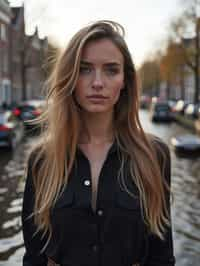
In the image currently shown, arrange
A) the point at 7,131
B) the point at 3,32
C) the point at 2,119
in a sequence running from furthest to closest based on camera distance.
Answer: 1. the point at 3,32
2. the point at 2,119
3. the point at 7,131

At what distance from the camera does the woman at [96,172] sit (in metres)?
1.83

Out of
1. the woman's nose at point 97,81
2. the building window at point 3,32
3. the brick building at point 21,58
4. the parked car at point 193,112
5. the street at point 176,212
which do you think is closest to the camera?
the woman's nose at point 97,81

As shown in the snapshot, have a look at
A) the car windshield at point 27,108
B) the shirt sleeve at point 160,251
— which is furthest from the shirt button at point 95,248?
the car windshield at point 27,108

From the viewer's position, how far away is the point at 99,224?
182cm

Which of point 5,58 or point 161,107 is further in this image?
point 5,58

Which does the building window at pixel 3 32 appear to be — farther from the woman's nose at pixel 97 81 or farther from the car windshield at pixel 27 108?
the woman's nose at pixel 97 81

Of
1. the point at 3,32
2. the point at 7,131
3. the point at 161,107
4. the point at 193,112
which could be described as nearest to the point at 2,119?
the point at 7,131

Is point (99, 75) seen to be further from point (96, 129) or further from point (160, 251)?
point (160, 251)

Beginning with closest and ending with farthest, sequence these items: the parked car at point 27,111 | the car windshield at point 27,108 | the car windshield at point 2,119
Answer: the car windshield at point 2,119
the parked car at point 27,111
the car windshield at point 27,108

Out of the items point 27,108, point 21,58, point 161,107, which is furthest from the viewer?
point 21,58

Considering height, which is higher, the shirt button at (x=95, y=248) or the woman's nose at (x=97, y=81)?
the woman's nose at (x=97, y=81)

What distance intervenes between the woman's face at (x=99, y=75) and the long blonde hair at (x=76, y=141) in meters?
0.03

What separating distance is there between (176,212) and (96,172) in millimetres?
5646

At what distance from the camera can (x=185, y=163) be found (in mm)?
12508
